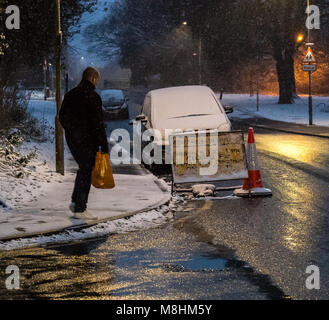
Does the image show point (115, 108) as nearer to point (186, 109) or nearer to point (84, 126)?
point (186, 109)

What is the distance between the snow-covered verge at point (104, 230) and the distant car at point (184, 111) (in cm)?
552

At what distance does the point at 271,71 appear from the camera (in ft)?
199

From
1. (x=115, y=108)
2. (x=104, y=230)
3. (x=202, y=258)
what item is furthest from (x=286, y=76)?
(x=202, y=258)

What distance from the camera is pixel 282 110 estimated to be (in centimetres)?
4306

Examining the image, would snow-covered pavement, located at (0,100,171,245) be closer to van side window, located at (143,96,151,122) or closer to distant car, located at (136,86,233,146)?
distant car, located at (136,86,233,146)

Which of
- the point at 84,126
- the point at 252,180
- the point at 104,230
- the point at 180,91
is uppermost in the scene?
the point at 180,91

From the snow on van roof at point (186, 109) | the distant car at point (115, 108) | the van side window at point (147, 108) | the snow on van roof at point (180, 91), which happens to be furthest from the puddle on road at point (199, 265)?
the distant car at point (115, 108)

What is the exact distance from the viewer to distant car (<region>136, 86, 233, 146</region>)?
1608 cm

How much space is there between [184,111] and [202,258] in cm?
956

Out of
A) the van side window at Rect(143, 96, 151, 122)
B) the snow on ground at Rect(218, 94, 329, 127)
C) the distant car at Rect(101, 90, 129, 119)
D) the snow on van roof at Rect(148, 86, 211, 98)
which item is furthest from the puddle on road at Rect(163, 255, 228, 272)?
the distant car at Rect(101, 90, 129, 119)

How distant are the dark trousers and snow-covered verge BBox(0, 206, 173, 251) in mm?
526

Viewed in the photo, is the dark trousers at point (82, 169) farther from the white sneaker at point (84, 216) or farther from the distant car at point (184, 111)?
the distant car at point (184, 111)

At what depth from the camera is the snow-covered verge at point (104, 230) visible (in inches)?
331
